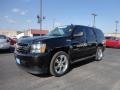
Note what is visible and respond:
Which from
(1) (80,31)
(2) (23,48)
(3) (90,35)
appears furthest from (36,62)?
(3) (90,35)

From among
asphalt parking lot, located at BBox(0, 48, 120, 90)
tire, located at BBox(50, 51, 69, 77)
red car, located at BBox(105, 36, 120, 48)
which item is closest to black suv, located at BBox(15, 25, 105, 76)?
tire, located at BBox(50, 51, 69, 77)

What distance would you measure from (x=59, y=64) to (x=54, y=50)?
0.58 metres

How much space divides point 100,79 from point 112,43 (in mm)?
15134

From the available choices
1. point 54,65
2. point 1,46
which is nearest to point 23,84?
point 54,65

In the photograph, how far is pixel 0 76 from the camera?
206 inches

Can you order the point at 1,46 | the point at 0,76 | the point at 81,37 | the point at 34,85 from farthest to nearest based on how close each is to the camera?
the point at 1,46 < the point at 81,37 < the point at 0,76 < the point at 34,85

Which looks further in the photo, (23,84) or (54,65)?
(54,65)

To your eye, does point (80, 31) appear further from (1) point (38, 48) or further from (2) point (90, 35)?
(1) point (38, 48)

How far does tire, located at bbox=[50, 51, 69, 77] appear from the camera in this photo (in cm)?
506

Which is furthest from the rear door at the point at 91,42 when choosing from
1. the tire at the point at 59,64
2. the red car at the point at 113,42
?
the red car at the point at 113,42

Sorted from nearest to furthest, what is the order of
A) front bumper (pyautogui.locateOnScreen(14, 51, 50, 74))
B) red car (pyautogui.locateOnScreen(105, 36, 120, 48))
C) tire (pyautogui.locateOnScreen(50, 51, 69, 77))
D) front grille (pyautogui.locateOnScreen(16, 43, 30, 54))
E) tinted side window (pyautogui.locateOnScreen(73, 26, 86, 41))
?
front bumper (pyautogui.locateOnScreen(14, 51, 50, 74)), front grille (pyautogui.locateOnScreen(16, 43, 30, 54)), tire (pyautogui.locateOnScreen(50, 51, 69, 77)), tinted side window (pyautogui.locateOnScreen(73, 26, 86, 41)), red car (pyautogui.locateOnScreen(105, 36, 120, 48))

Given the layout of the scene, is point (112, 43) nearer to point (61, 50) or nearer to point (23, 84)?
point (61, 50)

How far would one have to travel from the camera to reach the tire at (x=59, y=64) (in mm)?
5061

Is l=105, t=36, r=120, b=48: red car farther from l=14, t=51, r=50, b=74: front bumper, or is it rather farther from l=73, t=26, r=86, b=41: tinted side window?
l=14, t=51, r=50, b=74: front bumper
